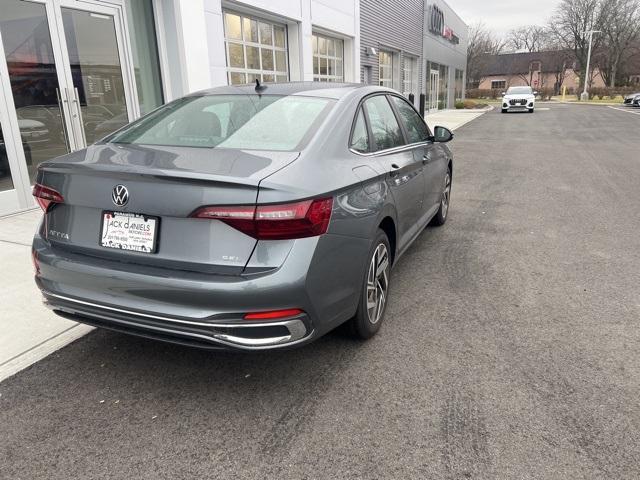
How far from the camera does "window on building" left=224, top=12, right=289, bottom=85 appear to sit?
1042cm

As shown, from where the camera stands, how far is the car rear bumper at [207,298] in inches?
91.5

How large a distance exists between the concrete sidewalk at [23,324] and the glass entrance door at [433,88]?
29343 millimetres

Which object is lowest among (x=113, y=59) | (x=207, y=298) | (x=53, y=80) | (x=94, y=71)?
(x=207, y=298)

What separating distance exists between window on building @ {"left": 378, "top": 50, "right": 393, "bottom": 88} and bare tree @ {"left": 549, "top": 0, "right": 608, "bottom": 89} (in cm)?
4891

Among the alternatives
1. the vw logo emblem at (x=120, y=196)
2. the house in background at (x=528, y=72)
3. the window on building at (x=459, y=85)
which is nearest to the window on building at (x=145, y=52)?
the vw logo emblem at (x=120, y=196)

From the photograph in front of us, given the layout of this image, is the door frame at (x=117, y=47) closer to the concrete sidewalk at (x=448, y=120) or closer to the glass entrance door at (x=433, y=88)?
the concrete sidewalk at (x=448, y=120)

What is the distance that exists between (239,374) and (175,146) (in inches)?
53.4

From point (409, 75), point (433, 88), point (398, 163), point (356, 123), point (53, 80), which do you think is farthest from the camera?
point (433, 88)

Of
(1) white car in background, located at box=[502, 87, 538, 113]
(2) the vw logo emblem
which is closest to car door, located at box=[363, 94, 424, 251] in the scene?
(2) the vw logo emblem

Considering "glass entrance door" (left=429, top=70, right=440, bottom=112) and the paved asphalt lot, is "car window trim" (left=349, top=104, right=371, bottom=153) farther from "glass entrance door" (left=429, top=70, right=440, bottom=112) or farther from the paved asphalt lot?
"glass entrance door" (left=429, top=70, right=440, bottom=112)

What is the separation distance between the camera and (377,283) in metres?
3.32

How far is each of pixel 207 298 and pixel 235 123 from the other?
1.27 m

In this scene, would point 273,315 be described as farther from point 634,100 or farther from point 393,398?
point 634,100

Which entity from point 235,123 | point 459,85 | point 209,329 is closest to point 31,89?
point 235,123
